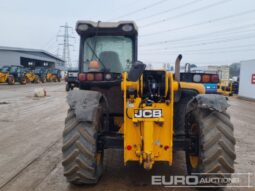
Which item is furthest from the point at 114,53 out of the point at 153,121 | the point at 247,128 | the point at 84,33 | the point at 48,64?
the point at 48,64

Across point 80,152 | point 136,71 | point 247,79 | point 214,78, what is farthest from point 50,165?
point 247,79

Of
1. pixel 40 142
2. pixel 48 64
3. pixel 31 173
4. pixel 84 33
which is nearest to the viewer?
pixel 31 173

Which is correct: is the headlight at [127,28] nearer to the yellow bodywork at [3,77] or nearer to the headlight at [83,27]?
the headlight at [83,27]

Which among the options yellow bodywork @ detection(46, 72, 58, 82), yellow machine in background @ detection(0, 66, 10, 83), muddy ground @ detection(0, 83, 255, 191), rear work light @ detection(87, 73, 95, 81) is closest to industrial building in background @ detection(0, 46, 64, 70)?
yellow bodywork @ detection(46, 72, 58, 82)

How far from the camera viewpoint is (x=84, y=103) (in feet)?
15.4

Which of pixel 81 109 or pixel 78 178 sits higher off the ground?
pixel 81 109

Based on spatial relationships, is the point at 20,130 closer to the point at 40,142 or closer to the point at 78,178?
the point at 40,142

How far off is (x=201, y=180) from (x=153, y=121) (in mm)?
1064

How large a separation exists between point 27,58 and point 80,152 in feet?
194

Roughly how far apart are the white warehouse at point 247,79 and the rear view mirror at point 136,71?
20487mm

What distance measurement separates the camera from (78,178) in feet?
15.0

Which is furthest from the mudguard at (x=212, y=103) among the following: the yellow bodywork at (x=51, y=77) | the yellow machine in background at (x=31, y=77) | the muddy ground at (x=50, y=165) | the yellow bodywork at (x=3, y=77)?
the yellow bodywork at (x=51, y=77)

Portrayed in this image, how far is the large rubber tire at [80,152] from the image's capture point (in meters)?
4.52

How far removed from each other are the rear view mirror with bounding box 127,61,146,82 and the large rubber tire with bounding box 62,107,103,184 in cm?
84
